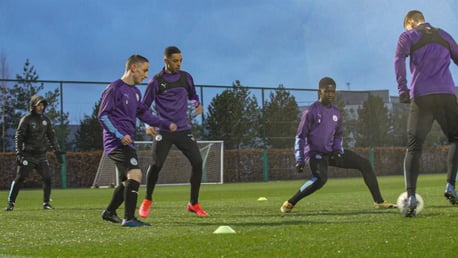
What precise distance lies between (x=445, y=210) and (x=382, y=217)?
3.12 ft

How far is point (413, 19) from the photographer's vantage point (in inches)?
260

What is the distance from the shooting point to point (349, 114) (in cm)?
3083

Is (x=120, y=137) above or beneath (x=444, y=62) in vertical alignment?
beneath

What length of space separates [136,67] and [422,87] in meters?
2.99

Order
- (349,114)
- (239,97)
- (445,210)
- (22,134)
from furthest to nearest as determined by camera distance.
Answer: (349,114)
(239,97)
(22,134)
(445,210)

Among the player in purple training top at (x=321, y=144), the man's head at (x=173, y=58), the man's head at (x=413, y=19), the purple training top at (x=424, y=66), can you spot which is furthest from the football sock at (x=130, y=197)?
the man's head at (x=413, y=19)

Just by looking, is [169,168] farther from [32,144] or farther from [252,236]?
[252,236]

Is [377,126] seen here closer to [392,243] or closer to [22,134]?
[22,134]

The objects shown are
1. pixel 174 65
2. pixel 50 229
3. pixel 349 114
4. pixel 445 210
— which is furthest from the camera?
pixel 349 114

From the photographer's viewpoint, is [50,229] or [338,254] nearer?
[338,254]

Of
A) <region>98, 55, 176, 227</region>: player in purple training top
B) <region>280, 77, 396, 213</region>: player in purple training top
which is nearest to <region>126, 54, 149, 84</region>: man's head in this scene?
<region>98, 55, 176, 227</region>: player in purple training top

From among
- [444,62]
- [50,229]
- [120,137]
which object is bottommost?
[50,229]

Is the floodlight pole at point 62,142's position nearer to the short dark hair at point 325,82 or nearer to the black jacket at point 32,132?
the black jacket at point 32,132

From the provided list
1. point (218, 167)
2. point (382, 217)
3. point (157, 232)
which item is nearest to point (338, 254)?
point (157, 232)
